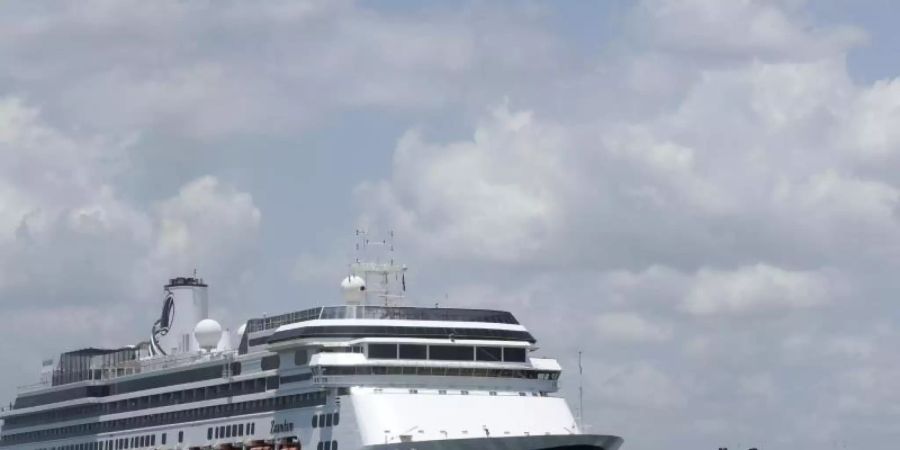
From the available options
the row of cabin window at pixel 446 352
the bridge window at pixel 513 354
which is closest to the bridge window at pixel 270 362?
the row of cabin window at pixel 446 352

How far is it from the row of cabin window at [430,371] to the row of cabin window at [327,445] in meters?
3.92

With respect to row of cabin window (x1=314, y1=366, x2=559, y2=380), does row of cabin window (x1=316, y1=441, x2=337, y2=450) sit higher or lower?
lower

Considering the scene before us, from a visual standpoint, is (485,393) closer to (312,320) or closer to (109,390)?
(312,320)

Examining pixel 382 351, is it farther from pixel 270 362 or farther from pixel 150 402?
pixel 150 402

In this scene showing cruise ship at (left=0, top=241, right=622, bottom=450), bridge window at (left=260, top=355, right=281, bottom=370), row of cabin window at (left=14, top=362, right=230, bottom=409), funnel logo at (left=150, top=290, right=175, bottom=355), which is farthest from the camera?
funnel logo at (left=150, top=290, right=175, bottom=355)

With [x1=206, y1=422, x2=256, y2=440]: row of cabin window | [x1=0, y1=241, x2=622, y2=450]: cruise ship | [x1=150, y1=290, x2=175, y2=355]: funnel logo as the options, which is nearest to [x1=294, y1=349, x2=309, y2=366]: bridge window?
[x1=0, y1=241, x2=622, y2=450]: cruise ship

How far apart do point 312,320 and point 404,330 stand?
583cm

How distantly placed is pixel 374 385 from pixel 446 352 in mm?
4930

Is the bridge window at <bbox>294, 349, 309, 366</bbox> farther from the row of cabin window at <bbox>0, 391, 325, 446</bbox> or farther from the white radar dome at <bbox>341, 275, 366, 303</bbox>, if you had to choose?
the white radar dome at <bbox>341, 275, 366, 303</bbox>

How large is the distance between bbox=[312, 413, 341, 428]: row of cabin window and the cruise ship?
2.3 inches

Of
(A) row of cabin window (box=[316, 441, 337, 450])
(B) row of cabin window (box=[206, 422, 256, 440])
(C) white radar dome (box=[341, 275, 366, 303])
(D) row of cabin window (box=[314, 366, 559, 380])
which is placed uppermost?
(C) white radar dome (box=[341, 275, 366, 303])

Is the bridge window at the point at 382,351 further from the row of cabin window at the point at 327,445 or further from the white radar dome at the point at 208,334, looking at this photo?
the white radar dome at the point at 208,334

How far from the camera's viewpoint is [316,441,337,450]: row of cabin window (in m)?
91.2

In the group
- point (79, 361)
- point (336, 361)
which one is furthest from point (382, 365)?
point (79, 361)
